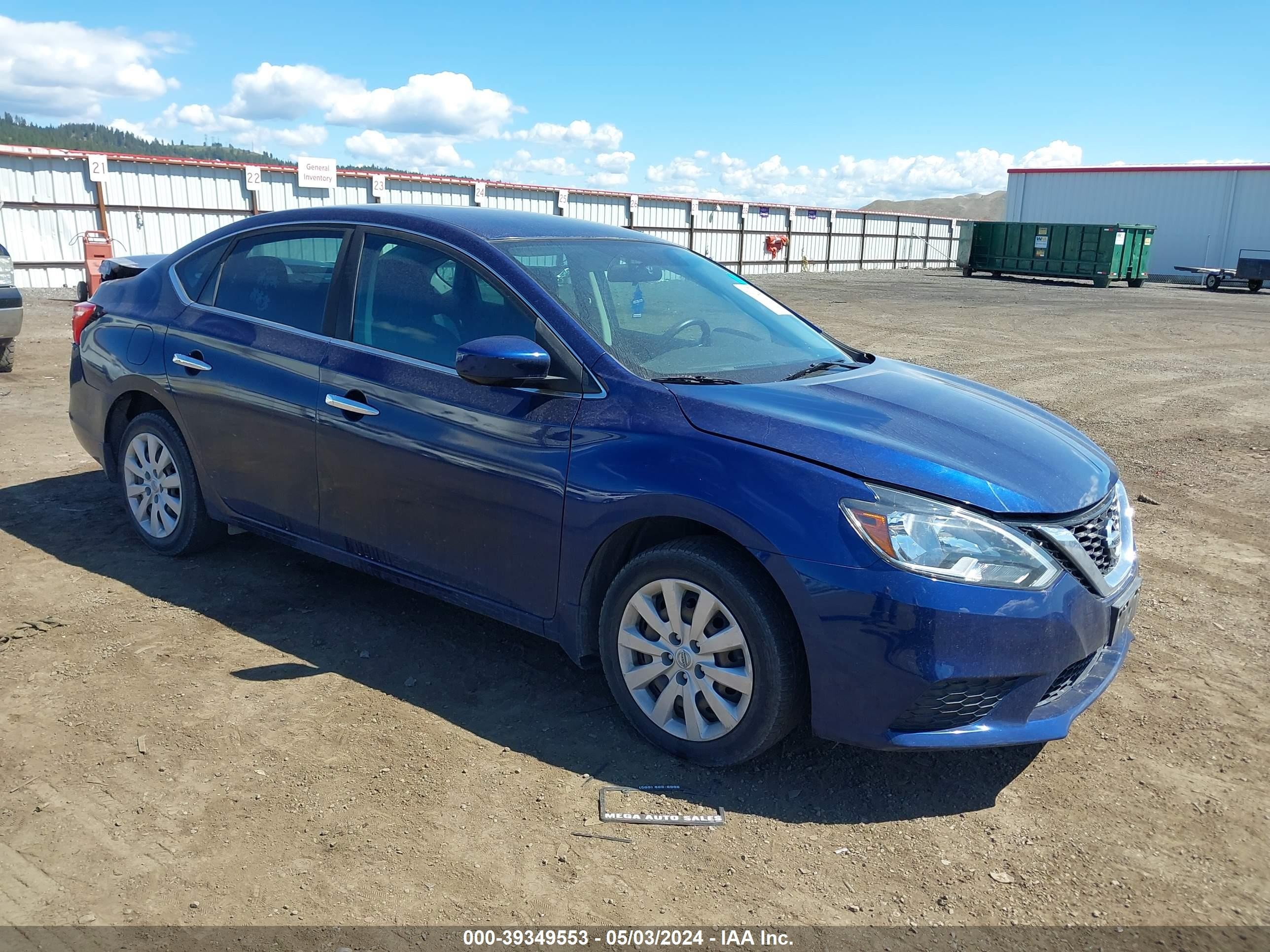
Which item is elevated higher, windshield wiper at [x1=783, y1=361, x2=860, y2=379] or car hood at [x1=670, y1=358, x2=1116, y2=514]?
windshield wiper at [x1=783, y1=361, x2=860, y2=379]

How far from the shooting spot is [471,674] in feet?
12.9

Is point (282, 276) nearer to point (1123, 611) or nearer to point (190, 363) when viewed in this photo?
point (190, 363)

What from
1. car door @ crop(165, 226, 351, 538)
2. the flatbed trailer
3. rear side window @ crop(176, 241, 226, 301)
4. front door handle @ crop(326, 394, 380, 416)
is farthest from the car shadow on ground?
the flatbed trailer

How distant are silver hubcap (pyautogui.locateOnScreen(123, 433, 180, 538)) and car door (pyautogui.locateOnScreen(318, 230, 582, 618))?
119 centimetres

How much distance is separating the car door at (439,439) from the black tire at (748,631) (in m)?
0.42

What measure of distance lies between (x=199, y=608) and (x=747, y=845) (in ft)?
9.23

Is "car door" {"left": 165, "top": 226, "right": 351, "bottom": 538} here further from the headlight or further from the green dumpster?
the green dumpster

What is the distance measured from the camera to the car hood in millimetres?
2990

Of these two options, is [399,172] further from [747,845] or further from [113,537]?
[747,845]

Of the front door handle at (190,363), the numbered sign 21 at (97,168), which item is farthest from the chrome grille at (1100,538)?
the numbered sign 21 at (97,168)

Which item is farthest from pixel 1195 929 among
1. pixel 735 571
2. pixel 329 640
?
pixel 329 640

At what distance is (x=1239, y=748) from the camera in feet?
11.5

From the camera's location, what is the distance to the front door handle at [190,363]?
454 cm

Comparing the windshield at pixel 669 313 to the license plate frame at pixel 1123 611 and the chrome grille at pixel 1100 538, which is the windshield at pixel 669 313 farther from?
the license plate frame at pixel 1123 611
